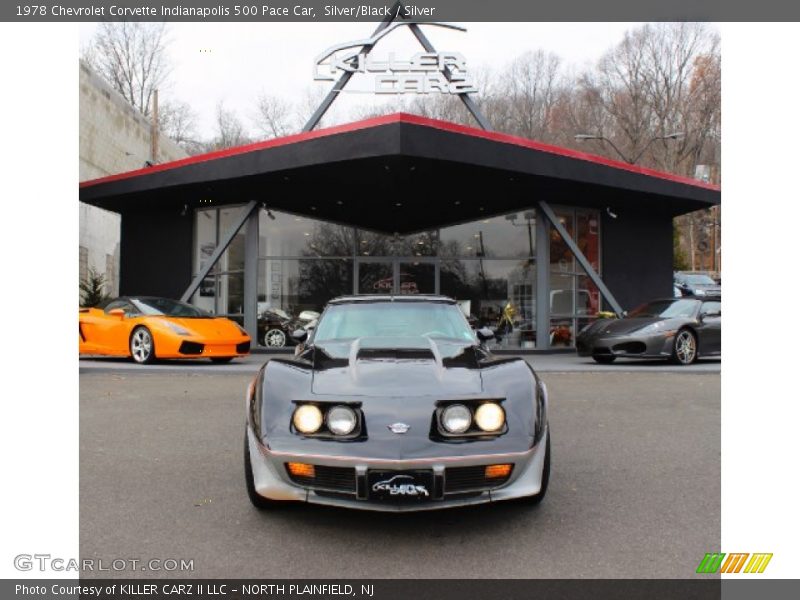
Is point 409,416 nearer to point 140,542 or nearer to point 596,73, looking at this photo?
point 140,542

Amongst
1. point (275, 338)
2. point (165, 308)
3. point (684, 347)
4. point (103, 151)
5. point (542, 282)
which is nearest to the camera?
point (684, 347)

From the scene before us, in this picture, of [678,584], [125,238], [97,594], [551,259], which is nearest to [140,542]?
[97,594]

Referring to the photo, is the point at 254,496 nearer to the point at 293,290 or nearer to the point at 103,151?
the point at 293,290

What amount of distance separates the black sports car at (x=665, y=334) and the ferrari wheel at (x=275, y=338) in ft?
24.4

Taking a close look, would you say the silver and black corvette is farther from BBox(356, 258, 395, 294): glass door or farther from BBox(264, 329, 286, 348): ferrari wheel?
BBox(356, 258, 395, 294): glass door

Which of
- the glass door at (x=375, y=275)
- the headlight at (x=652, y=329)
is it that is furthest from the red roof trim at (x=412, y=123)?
the glass door at (x=375, y=275)

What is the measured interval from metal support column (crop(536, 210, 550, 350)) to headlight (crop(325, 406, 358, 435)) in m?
13.6

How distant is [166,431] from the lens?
592 cm

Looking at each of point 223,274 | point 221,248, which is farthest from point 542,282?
point 223,274

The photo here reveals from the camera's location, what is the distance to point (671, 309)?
12.2 metres

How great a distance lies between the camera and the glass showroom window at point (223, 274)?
1664cm

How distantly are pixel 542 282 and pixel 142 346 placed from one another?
9.57m

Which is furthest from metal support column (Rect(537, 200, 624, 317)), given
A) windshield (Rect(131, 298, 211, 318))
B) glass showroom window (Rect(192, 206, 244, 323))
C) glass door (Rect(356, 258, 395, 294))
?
windshield (Rect(131, 298, 211, 318))

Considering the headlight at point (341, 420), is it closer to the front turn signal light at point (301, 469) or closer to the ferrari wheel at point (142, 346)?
the front turn signal light at point (301, 469)
